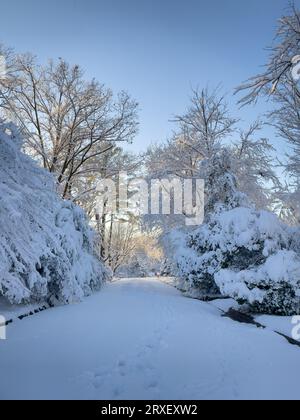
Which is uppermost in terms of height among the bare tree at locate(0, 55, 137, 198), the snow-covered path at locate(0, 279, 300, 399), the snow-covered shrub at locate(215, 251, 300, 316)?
the bare tree at locate(0, 55, 137, 198)

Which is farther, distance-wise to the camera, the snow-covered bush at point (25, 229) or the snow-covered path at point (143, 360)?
the snow-covered bush at point (25, 229)

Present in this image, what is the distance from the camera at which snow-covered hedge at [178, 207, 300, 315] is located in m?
7.02

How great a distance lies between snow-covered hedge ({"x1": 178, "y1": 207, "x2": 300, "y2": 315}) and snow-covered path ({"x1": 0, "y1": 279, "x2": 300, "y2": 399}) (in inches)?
39.1

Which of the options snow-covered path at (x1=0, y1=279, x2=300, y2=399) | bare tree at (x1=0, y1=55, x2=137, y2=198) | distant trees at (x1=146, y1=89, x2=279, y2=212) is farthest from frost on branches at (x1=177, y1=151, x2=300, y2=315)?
bare tree at (x1=0, y1=55, x2=137, y2=198)

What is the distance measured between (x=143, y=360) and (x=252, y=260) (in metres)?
5.52

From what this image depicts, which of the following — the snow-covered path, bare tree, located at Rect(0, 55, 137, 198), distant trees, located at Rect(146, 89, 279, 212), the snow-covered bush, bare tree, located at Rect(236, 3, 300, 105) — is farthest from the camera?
bare tree, located at Rect(0, 55, 137, 198)

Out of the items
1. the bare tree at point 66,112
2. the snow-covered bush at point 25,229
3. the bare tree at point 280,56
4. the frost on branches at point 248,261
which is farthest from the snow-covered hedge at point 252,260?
the bare tree at point 66,112

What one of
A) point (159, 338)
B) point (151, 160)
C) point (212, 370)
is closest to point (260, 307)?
point (159, 338)

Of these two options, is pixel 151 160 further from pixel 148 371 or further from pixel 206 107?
pixel 148 371

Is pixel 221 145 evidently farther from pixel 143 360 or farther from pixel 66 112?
pixel 143 360

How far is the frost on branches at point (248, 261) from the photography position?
23.1 feet

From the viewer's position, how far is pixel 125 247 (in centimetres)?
2973

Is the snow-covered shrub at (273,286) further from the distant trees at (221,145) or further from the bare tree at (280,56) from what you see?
the distant trees at (221,145)

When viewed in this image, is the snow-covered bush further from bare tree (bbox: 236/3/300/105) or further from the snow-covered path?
bare tree (bbox: 236/3/300/105)
